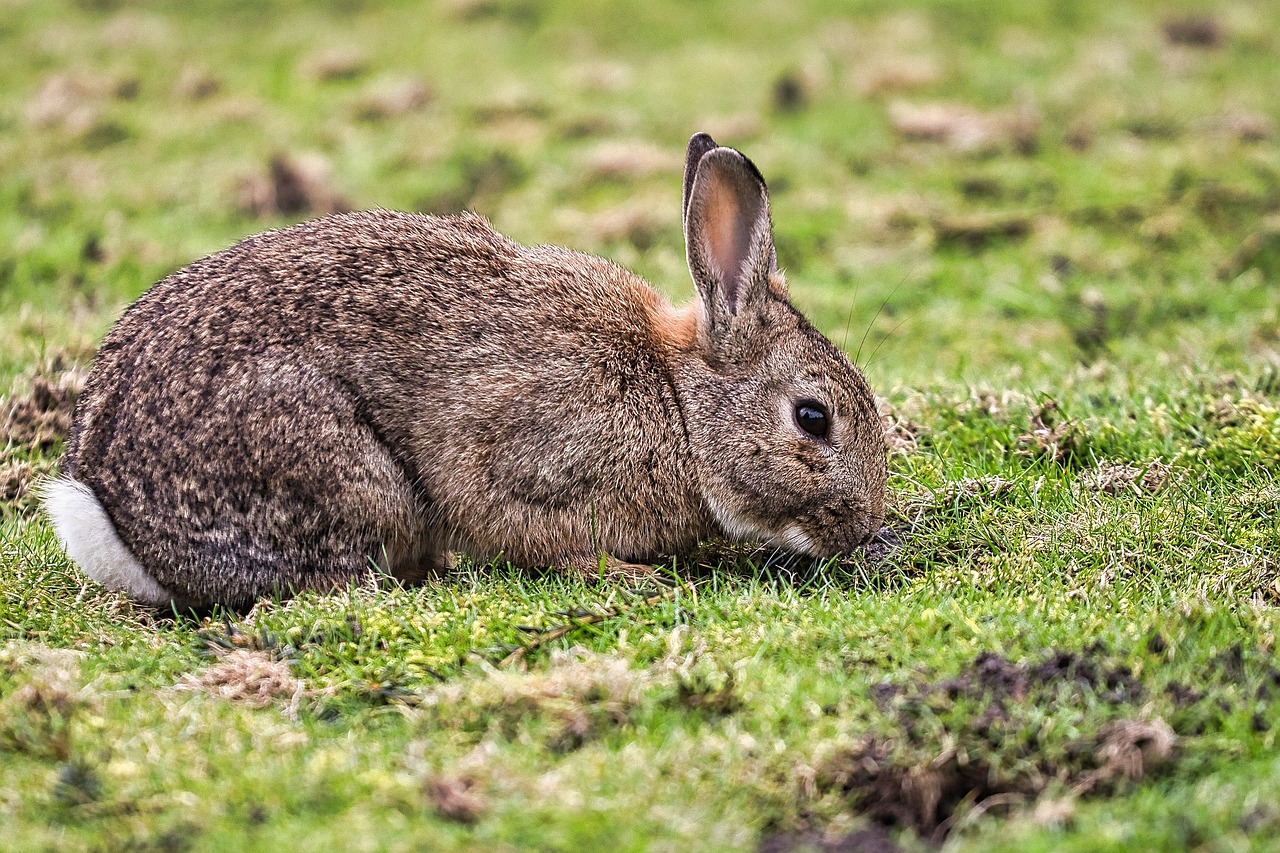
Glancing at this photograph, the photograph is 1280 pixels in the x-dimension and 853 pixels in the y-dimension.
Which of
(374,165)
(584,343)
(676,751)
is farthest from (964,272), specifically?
(676,751)

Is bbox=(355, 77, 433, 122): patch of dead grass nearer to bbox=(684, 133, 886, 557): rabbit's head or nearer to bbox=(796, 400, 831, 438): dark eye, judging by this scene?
bbox=(684, 133, 886, 557): rabbit's head

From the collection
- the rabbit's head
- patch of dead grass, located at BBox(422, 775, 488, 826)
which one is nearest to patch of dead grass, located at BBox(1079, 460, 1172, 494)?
the rabbit's head

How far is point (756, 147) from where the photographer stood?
1411 centimetres

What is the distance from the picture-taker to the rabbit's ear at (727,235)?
20.7 ft

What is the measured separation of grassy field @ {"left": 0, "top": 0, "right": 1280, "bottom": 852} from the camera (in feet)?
13.2

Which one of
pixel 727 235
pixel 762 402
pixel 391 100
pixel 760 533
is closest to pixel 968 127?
pixel 391 100

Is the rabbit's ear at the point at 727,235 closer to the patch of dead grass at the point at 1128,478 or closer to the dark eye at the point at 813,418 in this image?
the dark eye at the point at 813,418

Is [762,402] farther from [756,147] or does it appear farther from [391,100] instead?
[391,100]

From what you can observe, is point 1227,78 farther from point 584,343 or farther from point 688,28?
point 584,343

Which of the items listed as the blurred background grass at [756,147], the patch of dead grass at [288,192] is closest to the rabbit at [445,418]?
the blurred background grass at [756,147]

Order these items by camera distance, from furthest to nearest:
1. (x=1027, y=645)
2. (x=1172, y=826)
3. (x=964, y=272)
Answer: (x=964, y=272) → (x=1027, y=645) → (x=1172, y=826)

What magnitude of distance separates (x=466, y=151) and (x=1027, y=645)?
10.5 metres

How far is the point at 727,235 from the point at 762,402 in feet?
2.80

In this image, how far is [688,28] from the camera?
60.3 ft
